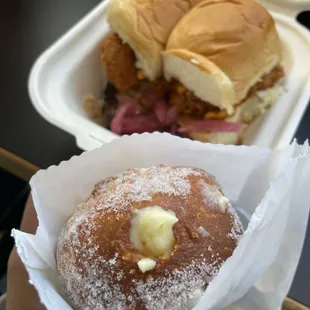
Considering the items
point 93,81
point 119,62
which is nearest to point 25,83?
point 93,81

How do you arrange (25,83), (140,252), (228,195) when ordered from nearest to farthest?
(140,252), (228,195), (25,83)

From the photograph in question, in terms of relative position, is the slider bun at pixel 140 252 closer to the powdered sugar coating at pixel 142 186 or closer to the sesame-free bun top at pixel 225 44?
the powdered sugar coating at pixel 142 186

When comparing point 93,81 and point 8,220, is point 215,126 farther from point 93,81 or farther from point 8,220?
point 8,220

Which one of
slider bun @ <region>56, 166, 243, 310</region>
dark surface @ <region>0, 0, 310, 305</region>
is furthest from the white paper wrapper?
dark surface @ <region>0, 0, 310, 305</region>

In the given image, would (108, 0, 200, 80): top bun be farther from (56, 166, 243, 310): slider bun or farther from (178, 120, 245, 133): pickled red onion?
(56, 166, 243, 310): slider bun

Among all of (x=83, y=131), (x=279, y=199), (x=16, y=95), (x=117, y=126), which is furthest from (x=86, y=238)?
(x=16, y=95)

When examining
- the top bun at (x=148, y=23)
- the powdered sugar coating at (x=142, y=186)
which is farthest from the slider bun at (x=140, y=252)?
the top bun at (x=148, y=23)
